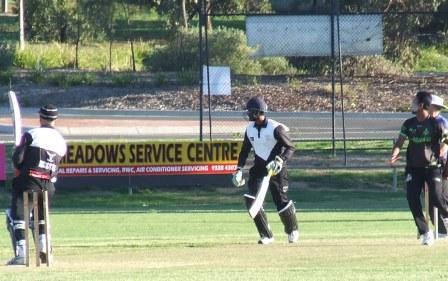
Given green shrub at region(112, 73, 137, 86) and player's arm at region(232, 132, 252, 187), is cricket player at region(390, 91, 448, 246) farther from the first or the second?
green shrub at region(112, 73, 137, 86)

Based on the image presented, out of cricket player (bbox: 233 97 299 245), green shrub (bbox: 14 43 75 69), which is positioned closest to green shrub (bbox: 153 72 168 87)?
green shrub (bbox: 14 43 75 69)

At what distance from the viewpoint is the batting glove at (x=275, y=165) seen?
609 inches

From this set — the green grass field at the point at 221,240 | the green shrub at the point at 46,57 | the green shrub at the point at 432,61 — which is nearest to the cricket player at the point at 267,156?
the green grass field at the point at 221,240

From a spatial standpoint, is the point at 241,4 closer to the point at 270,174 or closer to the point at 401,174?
the point at 401,174

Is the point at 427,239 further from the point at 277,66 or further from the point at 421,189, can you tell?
the point at 277,66

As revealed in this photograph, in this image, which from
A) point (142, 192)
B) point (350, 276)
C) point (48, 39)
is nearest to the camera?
point (350, 276)

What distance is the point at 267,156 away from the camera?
1569 cm

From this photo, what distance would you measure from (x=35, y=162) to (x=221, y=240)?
13.5 ft

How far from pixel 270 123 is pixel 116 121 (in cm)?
2047

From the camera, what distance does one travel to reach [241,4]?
49.8 metres

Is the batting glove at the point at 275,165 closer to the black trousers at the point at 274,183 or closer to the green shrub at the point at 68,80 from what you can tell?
the black trousers at the point at 274,183

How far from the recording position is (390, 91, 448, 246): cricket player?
15.1 metres

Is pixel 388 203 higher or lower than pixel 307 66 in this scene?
lower

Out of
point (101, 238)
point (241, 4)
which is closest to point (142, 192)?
point (101, 238)
